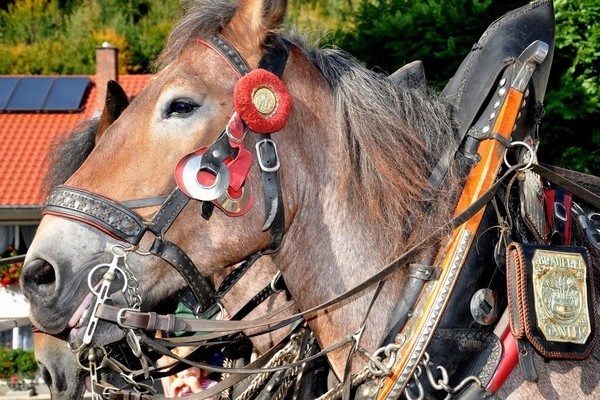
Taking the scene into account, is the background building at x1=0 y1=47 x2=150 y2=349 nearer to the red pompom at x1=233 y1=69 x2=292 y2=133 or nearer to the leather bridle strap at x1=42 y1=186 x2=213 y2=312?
the leather bridle strap at x1=42 y1=186 x2=213 y2=312

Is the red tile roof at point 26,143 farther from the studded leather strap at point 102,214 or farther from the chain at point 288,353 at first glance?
the studded leather strap at point 102,214

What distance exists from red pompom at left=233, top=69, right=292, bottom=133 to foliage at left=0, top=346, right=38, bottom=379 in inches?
486

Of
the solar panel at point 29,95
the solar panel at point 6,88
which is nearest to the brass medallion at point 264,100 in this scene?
the solar panel at point 29,95

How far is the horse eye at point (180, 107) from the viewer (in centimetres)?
248

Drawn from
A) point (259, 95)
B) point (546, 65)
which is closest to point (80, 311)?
point (259, 95)

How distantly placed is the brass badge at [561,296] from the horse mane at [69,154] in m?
2.77

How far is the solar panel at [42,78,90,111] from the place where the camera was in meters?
17.2

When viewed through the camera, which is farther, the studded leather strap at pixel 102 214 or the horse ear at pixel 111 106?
the horse ear at pixel 111 106

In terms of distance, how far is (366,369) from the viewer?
2.43m

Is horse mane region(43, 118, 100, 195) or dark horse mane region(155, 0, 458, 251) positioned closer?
dark horse mane region(155, 0, 458, 251)

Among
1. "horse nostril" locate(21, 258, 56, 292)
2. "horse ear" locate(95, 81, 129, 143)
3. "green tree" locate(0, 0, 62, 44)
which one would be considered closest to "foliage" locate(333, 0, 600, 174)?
"horse ear" locate(95, 81, 129, 143)

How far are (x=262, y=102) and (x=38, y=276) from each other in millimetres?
795

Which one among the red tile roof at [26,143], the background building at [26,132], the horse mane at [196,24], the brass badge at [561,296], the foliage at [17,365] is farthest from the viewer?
the red tile roof at [26,143]

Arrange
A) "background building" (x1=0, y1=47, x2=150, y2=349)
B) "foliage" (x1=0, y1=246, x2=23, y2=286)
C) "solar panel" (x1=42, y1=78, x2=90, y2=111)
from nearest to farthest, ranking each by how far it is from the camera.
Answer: "foliage" (x1=0, y1=246, x2=23, y2=286), "background building" (x1=0, y1=47, x2=150, y2=349), "solar panel" (x1=42, y1=78, x2=90, y2=111)
